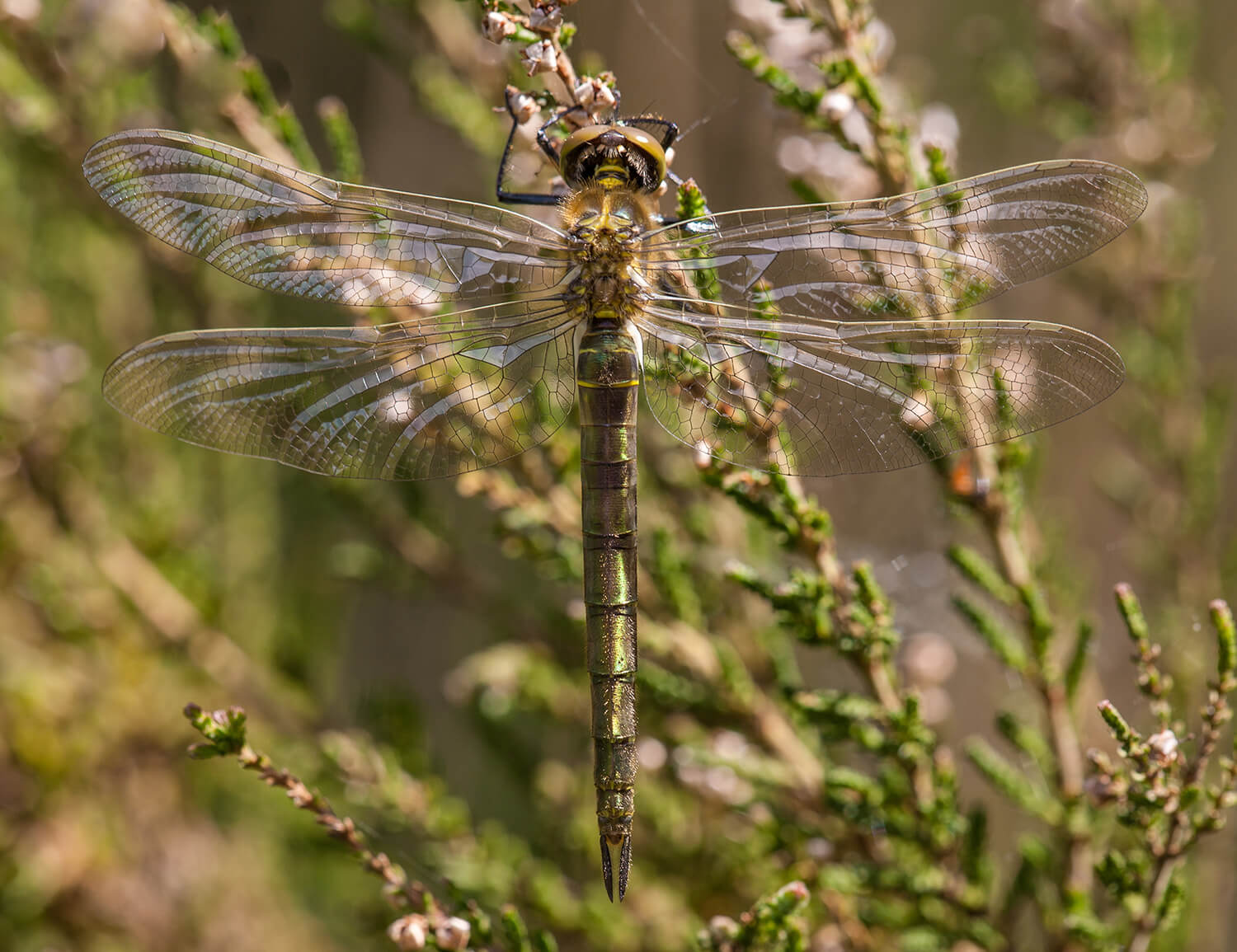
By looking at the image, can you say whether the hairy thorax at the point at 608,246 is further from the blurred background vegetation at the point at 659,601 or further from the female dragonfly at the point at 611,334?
the blurred background vegetation at the point at 659,601

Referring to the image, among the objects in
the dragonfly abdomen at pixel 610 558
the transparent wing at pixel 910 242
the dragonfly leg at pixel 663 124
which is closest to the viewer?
the transparent wing at pixel 910 242

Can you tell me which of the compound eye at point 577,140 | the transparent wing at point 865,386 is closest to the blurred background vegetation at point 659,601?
the transparent wing at point 865,386

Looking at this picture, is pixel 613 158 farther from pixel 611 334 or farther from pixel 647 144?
pixel 611 334

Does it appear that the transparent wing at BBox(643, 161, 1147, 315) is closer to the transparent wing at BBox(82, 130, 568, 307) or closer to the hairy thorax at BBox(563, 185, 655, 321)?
the hairy thorax at BBox(563, 185, 655, 321)

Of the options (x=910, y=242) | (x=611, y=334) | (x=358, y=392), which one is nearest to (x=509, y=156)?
(x=611, y=334)

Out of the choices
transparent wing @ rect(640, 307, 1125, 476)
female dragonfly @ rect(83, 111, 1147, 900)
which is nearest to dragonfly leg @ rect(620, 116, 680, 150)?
female dragonfly @ rect(83, 111, 1147, 900)

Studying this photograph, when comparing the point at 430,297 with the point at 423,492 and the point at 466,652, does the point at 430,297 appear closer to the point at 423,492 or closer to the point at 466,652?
the point at 423,492
